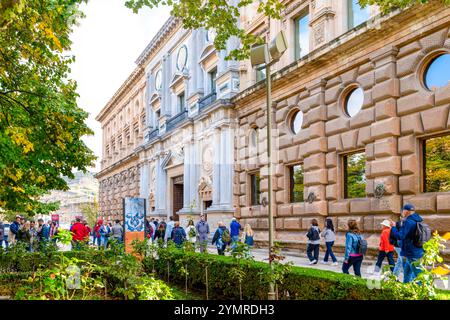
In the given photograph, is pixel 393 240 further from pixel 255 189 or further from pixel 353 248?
pixel 255 189

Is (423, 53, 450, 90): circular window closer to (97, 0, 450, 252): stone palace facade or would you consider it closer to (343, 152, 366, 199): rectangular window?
→ (97, 0, 450, 252): stone palace facade

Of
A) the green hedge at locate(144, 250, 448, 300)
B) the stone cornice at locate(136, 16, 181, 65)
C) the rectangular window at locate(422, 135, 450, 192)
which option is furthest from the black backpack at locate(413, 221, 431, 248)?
the stone cornice at locate(136, 16, 181, 65)

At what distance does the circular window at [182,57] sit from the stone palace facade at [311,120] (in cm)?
7

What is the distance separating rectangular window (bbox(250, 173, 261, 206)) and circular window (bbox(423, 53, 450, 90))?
10.5m

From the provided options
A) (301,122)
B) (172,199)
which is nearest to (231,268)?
(301,122)

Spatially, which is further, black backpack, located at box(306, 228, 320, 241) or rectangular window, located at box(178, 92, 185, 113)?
rectangular window, located at box(178, 92, 185, 113)

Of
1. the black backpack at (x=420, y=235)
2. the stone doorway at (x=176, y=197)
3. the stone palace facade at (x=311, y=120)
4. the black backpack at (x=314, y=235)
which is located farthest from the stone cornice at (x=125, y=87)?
the black backpack at (x=420, y=235)

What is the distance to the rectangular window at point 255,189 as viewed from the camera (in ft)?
77.6

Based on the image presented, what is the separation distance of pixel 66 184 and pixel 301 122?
9.85 m

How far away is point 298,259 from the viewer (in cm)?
1798

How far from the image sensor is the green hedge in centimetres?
703

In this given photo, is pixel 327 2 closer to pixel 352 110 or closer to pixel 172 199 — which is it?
pixel 352 110

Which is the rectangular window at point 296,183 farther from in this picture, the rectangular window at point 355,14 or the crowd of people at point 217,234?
the rectangular window at point 355,14
